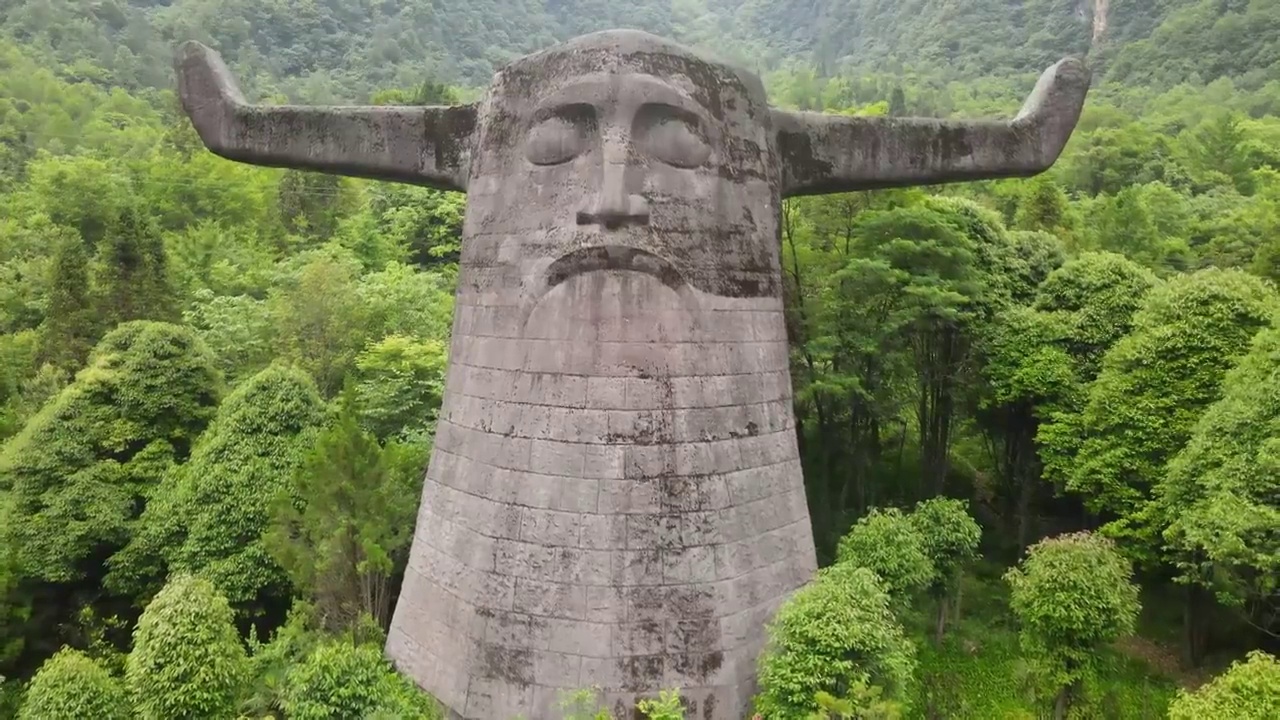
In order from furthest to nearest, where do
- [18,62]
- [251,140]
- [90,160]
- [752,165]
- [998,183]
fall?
1. [18,62]
2. [998,183]
3. [90,160]
4. [251,140]
5. [752,165]

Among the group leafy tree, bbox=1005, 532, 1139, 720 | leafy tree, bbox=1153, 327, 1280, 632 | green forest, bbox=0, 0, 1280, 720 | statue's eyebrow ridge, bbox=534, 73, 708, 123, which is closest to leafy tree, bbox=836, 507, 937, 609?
green forest, bbox=0, 0, 1280, 720

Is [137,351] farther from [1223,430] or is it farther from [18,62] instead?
[18,62]

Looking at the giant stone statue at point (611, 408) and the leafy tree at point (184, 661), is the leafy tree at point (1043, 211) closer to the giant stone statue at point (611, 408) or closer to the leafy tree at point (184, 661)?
the giant stone statue at point (611, 408)

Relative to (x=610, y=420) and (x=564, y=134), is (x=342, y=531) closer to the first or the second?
(x=610, y=420)

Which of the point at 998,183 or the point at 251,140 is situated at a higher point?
the point at 998,183

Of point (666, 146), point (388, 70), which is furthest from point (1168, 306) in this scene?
point (388, 70)

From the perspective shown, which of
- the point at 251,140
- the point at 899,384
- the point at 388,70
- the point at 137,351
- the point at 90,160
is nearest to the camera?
the point at 251,140

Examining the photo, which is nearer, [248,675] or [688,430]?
[688,430]
